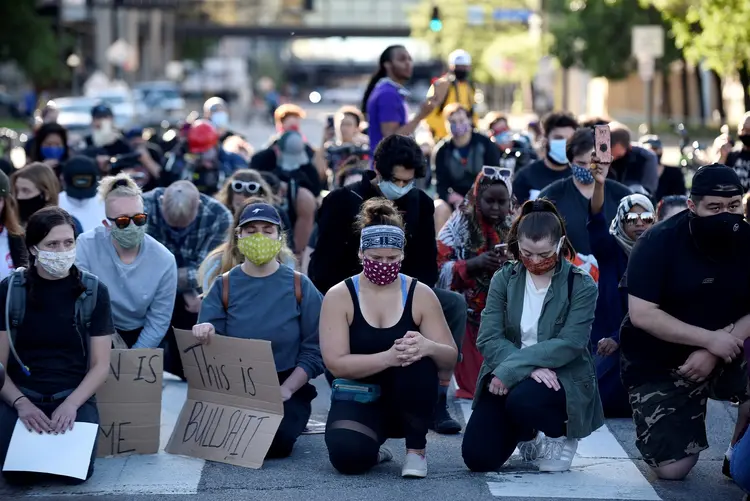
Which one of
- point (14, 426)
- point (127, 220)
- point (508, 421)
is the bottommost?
point (14, 426)

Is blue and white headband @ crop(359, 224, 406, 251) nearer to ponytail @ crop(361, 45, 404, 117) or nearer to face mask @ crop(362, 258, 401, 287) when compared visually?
face mask @ crop(362, 258, 401, 287)

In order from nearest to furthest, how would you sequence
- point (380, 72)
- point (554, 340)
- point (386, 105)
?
point (554, 340) → point (386, 105) → point (380, 72)

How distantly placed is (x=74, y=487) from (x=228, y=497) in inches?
33.0

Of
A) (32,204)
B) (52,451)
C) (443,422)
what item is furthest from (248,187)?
(52,451)

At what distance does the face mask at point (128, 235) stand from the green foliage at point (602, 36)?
3283cm

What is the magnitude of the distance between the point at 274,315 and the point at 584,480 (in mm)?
2033

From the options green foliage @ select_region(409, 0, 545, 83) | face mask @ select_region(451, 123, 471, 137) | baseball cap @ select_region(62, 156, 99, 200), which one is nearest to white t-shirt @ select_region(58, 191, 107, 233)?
baseball cap @ select_region(62, 156, 99, 200)

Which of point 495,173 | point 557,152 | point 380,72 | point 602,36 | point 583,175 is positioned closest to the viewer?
point 495,173

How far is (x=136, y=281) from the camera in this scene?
350 inches

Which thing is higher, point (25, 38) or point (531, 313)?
point (531, 313)

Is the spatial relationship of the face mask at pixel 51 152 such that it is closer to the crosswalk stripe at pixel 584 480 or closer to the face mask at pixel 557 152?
the face mask at pixel 557 152

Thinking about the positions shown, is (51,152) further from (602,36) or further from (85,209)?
(602,36)

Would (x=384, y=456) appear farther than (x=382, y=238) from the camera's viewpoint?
Yes

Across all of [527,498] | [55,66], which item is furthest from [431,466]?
[55,66]
